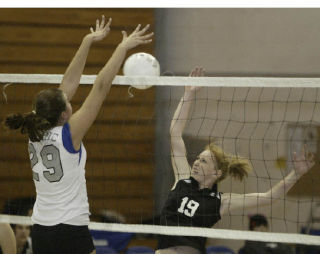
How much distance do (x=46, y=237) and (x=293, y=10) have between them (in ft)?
17.8

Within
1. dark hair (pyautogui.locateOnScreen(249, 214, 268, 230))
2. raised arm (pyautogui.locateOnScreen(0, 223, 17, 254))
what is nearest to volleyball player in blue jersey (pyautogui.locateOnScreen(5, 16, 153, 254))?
raised arm (pyautogui.locateOnScreen(0, 223, 17, 254))

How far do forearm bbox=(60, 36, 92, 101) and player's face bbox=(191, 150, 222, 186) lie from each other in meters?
1.17

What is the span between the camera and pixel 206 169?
4.74 meters

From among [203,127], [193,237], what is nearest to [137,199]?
[203,127]

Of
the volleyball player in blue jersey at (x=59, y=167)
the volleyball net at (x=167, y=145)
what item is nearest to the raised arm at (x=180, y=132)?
the volleyball player in blue jersey at (x=59, y=167)

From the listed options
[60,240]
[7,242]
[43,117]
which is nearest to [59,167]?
[43,117]

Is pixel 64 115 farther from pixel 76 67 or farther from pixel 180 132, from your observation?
pixel 180 132

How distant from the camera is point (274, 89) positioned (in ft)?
25.8

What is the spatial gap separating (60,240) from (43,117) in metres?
0.73

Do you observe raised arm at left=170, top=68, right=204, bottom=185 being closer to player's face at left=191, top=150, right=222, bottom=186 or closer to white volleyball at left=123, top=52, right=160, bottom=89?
player's face at left=191, top=150, right=222, bottom=186

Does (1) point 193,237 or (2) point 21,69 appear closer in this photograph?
(1) point 193,237

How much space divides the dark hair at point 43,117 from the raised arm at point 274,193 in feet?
5.55

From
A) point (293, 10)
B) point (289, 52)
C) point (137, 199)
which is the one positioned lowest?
point (137, 199)

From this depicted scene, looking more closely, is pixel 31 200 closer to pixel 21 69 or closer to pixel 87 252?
pixel 21 69
